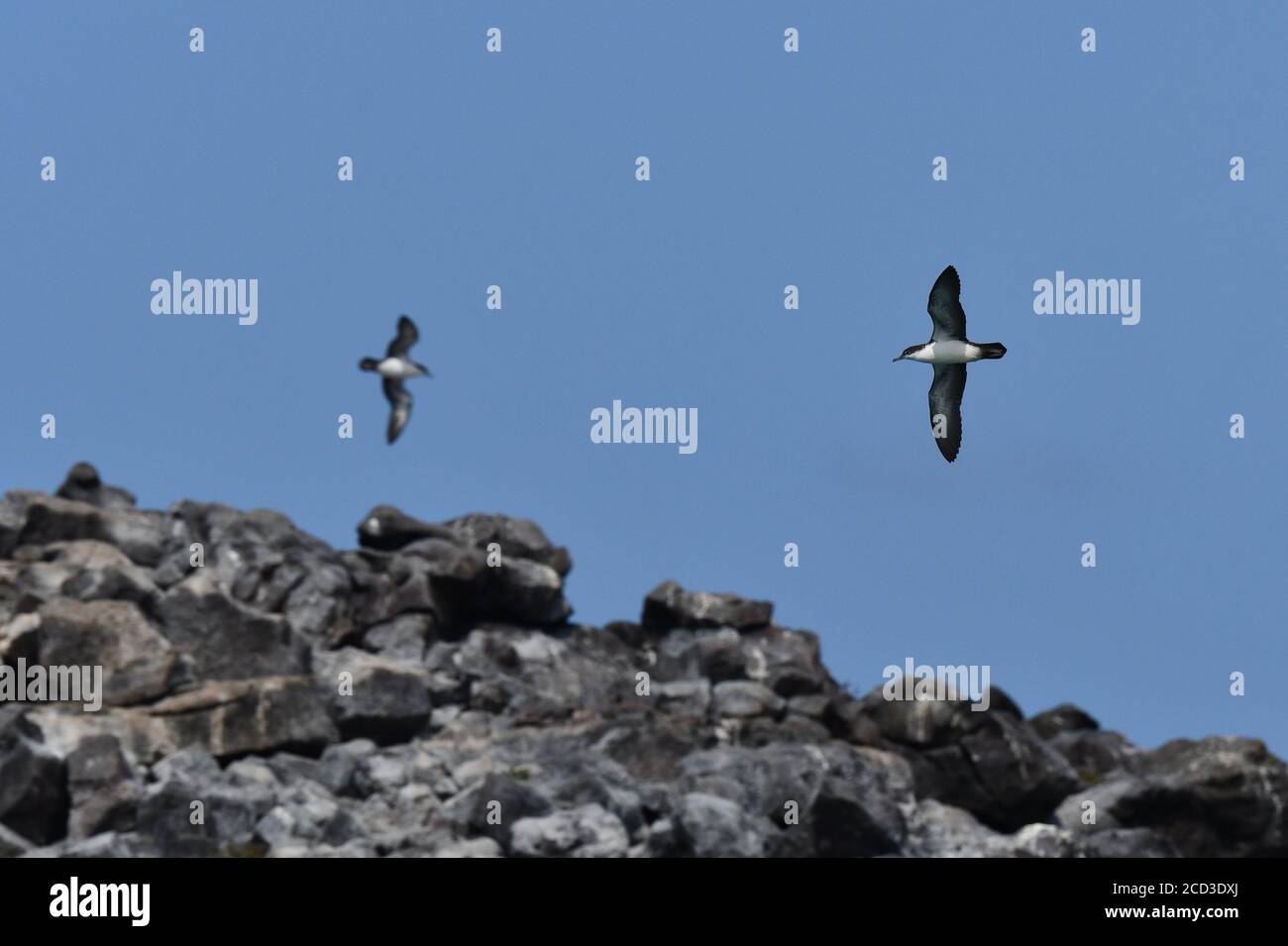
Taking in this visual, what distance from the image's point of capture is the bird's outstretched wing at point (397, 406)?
→ 4091 centimetres

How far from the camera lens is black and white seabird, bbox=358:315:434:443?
39.8 m

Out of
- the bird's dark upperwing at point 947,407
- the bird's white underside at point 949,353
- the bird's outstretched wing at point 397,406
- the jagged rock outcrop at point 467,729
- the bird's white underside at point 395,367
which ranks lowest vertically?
the jagged rock outcrop at point 467,729

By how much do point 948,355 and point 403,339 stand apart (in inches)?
687

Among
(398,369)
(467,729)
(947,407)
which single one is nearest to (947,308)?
(947,407)

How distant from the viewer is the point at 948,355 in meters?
26.2

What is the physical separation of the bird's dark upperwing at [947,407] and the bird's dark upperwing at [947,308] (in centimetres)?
54

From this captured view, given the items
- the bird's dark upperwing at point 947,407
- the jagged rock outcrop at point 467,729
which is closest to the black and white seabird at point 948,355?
the bird's dark upperwing at point 947,407

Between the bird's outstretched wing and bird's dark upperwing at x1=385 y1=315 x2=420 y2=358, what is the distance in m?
0.69

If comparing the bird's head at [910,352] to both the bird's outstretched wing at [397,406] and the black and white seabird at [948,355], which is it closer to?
the black and white seabird at [948,355]

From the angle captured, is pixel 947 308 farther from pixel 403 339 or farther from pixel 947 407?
pixel 403 339

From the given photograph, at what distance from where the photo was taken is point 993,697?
49.5 m

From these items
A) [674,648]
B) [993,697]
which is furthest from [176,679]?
[993,697]

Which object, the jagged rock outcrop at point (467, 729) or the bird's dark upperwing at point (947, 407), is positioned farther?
the jagged rock outcrop at point (467, 729)
